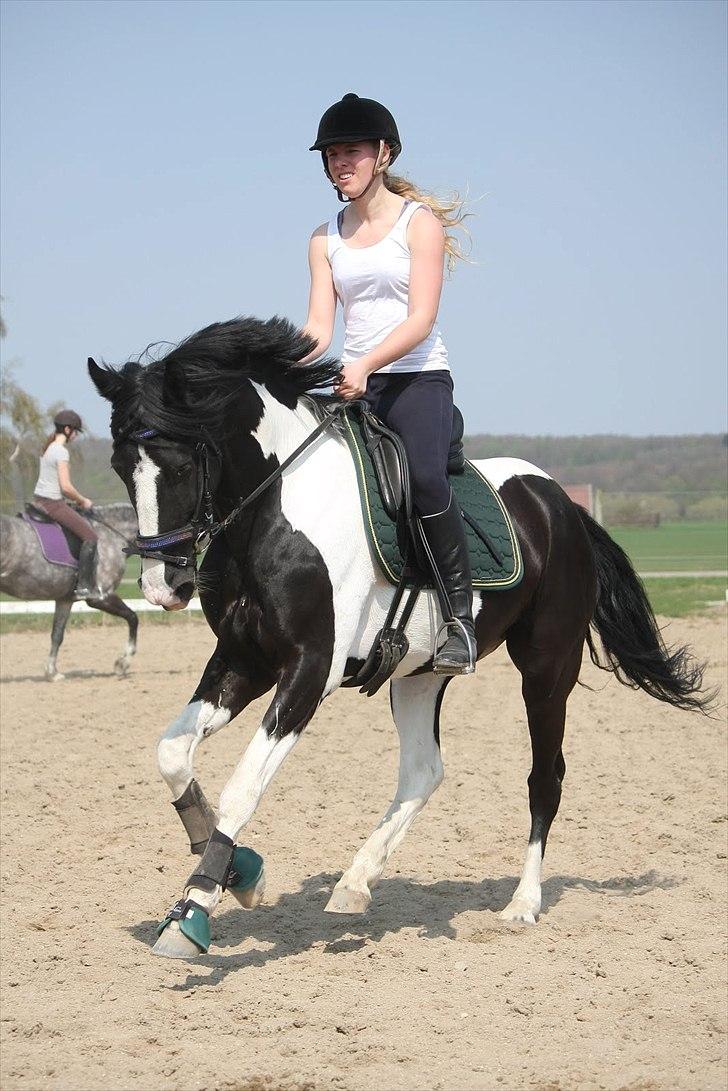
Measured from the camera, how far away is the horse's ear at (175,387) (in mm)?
4508

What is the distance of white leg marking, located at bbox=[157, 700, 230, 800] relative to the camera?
4.82 meters

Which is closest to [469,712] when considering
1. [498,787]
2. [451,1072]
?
[498,787]

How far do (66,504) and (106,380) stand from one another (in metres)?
9.37

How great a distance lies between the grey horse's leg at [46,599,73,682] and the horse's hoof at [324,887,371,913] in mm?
8217

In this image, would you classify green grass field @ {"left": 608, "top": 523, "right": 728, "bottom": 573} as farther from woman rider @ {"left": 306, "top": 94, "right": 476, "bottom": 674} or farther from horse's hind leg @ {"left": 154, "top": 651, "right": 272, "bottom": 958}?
horse's hind leg @ {"left": 154, "top": 651, "right": 272, "bottom": 958}

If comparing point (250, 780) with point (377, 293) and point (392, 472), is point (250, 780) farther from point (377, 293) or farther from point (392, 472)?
point (377, 293)

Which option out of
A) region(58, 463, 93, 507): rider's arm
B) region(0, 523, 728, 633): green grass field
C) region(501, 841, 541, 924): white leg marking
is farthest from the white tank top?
region(0, 523, 728, 633): green grass field

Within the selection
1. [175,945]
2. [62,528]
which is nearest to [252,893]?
[175,945]

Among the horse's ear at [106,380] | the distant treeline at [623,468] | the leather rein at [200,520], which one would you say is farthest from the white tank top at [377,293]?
the distant treeline at [623,468]

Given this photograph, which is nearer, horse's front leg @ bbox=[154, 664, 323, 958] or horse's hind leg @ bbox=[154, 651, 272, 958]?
horse's front leg @ bbox=[154, 664, 323, 958]

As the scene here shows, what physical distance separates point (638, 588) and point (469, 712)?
14.3 feet

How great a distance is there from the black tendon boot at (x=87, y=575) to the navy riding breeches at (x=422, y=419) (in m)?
8.67

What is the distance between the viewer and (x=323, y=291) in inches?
205

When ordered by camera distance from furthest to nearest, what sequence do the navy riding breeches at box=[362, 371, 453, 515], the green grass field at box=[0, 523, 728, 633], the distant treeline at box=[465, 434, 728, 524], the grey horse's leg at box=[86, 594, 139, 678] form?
the distant treeline at box=[465, 434, 728, 524]
the green grass field at box=[0, 523, 728, 633]
the grey horse's leg at box=[86, 594, 139, 678]
the navy riding breeches at box=[362, 371, 453, 515]
